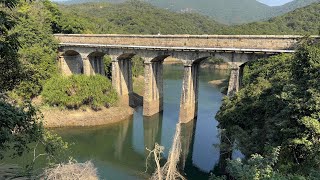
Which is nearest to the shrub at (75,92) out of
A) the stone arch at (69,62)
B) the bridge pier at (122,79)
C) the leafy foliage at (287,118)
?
the bridge pier at (122,79)

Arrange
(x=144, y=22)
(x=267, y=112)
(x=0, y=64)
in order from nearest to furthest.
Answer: (x=0, y=64) → (x=267, y=112) → (x=144, y=22)

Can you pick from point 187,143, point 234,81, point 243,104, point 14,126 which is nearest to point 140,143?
point 187,143

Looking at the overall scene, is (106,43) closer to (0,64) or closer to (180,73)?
(0,64)

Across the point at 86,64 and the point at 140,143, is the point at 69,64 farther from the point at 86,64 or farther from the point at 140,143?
the point at 140,143

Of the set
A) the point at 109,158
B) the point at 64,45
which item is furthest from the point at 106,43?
the point at 109,158

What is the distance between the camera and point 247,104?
16.4 m

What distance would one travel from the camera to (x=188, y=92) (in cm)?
2616

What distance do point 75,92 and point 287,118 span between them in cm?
2055

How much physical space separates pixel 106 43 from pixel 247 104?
18.0m

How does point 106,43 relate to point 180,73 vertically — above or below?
above

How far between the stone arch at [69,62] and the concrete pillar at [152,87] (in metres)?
11.1

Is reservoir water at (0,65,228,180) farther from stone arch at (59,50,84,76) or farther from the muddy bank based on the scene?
stone arch at (59,50,84,76)

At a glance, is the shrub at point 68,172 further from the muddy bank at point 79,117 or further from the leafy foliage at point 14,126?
the muddy bank at point 79,117

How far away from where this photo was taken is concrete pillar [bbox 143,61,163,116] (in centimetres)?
2853
